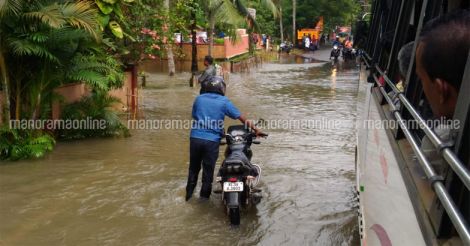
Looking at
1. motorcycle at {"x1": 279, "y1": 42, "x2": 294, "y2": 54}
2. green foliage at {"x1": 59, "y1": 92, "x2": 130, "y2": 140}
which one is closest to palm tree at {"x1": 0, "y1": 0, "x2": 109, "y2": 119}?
green foliage at {"x1": 59, "y1": 92, "x2": 130, "y2": 140}

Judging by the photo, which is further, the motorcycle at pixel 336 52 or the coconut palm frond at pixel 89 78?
the motorcycle at pixel 336 52

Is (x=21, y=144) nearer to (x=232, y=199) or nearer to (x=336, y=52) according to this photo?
(x=232, y=199)

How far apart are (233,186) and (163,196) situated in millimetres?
1469

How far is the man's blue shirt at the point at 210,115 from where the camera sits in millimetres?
5984

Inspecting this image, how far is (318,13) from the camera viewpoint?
49375 millimetres

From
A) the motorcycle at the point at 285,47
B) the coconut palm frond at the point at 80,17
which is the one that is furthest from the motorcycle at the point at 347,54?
the coconut palm frond at the point at 80,17

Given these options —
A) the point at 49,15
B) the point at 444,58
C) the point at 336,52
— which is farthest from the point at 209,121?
the point at 336,52

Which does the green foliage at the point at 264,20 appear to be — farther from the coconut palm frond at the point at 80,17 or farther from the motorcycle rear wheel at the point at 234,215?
the motorcycle rear wheel at the point at 234,215

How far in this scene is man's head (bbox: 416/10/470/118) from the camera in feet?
5.77

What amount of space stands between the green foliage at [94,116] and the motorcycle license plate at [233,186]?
4662 millimetres

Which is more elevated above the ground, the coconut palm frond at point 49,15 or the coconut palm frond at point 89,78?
the coconut palm frond at point 49,15

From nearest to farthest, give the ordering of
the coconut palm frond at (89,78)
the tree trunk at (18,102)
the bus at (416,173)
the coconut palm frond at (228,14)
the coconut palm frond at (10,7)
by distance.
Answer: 1. the bus at (416,173)
2. the coconut palm frond at (10,7)
3. the tree trunk at (18,102)
4. the coconut palm frond at (89,78)
5. the coconut palm frond at (228,14)

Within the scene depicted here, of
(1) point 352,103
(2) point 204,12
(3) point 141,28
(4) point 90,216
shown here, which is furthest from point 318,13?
(4) point 90,216

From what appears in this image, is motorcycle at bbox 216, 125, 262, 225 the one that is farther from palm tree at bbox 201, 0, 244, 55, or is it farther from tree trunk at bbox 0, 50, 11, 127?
palm tree at bbox 201, 0, 244, 55
